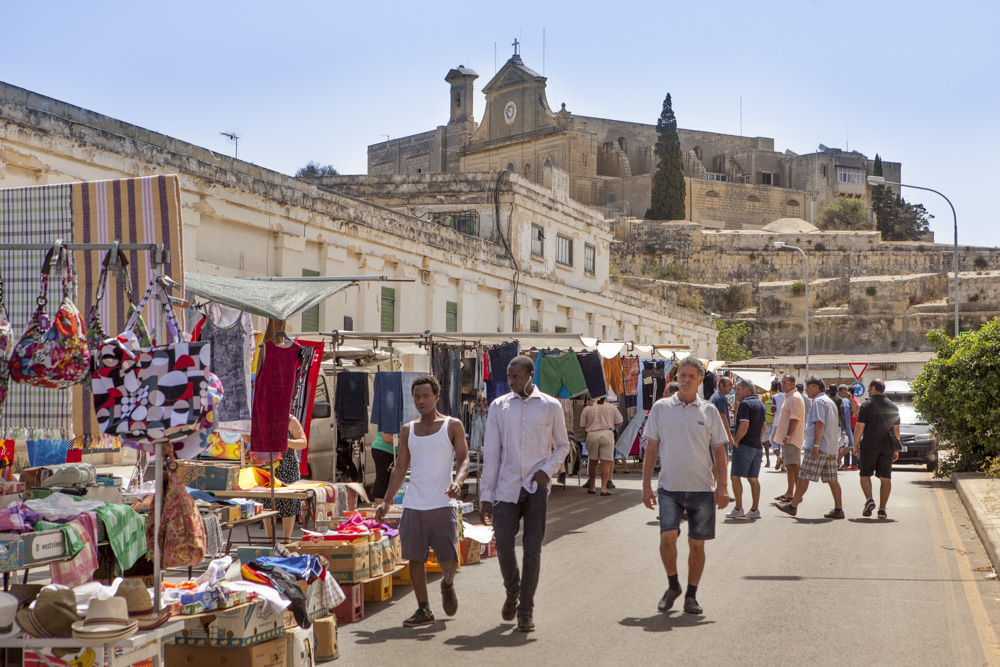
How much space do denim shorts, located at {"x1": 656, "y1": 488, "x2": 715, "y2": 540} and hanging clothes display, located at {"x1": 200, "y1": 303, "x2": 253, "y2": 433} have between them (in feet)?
12.7

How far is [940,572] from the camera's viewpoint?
30.2 ft

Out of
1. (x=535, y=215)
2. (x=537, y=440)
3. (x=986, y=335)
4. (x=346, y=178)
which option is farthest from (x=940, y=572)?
(x=346, y=178)

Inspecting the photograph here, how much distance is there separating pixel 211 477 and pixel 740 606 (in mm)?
5491

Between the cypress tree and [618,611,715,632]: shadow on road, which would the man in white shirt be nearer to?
[618,611,715,632]: shadow on road

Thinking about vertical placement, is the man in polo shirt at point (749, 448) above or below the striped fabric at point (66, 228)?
below

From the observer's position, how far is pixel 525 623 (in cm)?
686

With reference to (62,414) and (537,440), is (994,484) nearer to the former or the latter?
(537,440)

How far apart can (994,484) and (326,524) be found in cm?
1089

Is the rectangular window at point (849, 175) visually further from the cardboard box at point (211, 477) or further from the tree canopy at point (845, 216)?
the cardboard box at point (211, 477)

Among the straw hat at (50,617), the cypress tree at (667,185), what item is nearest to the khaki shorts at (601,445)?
the straw hat at (50,617)

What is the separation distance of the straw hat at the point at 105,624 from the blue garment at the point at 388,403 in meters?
8.47

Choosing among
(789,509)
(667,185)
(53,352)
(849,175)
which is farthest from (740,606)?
(849,175)

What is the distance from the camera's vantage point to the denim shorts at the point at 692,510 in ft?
24.4

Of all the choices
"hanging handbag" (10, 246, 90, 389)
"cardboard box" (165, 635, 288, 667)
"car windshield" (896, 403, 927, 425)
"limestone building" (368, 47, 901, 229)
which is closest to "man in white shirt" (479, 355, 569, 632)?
"cardboard box" (165, 635, 288, 667)
